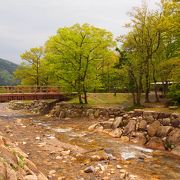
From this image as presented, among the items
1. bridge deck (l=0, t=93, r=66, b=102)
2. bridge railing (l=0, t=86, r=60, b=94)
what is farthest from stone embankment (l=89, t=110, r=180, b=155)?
bridge railing (l=0, t=86, r=60, b=94)

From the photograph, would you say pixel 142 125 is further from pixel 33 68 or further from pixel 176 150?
pixel 33 68

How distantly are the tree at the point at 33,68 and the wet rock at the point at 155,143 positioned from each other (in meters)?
39.8

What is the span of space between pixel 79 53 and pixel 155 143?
60.8 ft

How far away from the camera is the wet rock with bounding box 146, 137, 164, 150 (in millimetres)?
19453

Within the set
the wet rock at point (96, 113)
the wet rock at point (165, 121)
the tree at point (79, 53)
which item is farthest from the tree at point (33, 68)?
the wet rock at point (165, 121)

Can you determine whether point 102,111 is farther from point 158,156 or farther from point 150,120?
point 158,156

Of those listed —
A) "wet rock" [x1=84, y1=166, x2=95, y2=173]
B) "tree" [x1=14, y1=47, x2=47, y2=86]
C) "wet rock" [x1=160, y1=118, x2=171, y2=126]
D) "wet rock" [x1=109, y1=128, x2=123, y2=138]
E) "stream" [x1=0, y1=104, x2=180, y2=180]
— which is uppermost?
"tree" [x1=14, y1=47, x2=47, y2=86]

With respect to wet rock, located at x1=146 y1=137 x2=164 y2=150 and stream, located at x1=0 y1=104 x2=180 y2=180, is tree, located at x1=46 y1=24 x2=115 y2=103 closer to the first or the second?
stream, located at x1=0 y1=104 x2=180 y2=180

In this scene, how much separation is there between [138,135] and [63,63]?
1818cm

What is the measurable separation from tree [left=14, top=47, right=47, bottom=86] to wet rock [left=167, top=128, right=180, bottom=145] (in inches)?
1605

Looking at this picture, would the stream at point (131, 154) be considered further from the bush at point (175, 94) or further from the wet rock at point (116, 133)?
the bush at point (175, 94)

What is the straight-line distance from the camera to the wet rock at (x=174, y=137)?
18.8m

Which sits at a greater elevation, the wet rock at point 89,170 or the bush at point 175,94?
the bush at point 175,94

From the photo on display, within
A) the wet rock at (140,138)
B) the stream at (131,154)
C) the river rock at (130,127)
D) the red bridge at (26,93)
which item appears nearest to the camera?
the stream at (131,154)
